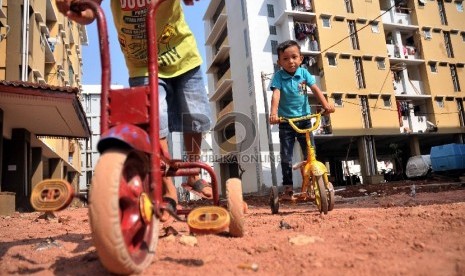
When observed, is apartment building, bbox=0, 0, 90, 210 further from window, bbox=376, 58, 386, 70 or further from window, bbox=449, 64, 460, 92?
window, bbox=449, 64, 460, 92

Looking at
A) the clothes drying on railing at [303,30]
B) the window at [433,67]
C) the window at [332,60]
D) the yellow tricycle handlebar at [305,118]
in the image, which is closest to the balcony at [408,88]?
the window at [433,67]

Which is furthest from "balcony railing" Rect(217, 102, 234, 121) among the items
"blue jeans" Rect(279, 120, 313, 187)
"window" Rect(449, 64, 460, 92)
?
"blue jeans" Rect(279, 120, 313, 187)

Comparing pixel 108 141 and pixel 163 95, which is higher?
pixel 163 95

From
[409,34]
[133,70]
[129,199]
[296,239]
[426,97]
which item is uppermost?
[409,34]

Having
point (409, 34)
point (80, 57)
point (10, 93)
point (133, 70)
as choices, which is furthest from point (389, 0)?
point (133, 70)

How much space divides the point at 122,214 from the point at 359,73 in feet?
84.2

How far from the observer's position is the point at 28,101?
953 cm

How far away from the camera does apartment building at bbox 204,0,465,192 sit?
2391 cm

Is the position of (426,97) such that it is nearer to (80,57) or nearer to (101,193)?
(80,57)

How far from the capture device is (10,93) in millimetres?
8555

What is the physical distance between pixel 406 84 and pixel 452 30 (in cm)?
685

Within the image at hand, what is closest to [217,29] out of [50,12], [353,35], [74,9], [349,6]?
[349,6]

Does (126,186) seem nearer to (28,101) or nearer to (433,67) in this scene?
(28,101)

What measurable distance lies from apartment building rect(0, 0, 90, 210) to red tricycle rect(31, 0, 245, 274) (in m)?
7.67
